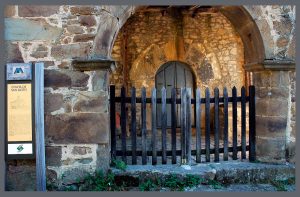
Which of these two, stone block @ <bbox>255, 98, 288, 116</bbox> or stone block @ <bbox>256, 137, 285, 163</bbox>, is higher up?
stone block @ <bbox>255, 98, 288, 116</bbox>

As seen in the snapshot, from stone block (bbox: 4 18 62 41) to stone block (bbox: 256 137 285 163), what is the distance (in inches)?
140

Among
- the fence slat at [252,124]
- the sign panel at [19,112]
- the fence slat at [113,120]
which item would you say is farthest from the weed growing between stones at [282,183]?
the sign panel at [19,112]

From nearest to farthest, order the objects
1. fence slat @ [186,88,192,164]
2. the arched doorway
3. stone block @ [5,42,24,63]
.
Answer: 1. stone block @ [5,42,24,63]
2. fence slat @ [186,88,192,164]
3. the arched doorway

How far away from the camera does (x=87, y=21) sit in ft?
14.6

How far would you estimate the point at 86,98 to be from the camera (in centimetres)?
444

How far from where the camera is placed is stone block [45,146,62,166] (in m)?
4.39

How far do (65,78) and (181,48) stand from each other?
529 centimetres

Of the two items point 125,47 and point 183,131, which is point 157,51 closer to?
point 125,47

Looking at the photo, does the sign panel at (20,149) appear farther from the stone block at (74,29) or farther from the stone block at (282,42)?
the stone block at (282,42)

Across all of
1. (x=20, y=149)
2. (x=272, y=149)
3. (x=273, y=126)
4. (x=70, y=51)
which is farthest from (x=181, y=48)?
(x=20, y=149)

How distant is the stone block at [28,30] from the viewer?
4.37 m

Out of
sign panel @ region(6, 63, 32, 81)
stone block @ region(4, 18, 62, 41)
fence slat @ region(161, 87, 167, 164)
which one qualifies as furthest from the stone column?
sign panel @ region(6, 63, 32, 81)

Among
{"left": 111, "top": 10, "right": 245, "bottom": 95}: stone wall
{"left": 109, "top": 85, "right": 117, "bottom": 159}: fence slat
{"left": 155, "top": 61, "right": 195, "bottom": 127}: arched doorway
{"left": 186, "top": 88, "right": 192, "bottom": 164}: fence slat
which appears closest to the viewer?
{"left": 109, "top": 85, "right": 117, "bottom": 159}: fence slat

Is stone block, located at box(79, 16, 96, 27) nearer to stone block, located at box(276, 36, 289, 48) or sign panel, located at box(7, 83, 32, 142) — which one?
sign panel, located at box(7, 83, 32, 142)
